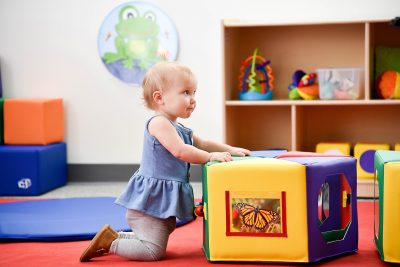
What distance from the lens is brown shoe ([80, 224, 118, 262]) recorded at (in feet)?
6.73

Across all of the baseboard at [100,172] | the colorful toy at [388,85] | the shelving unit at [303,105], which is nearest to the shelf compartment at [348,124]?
the shelving unit at [303,105]

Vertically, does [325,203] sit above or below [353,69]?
below

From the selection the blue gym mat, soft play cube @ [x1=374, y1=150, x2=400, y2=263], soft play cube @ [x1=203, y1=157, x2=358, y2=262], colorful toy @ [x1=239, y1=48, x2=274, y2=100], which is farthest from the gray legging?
colorful toy @ [x1=239, y1=48, x2=274, y2=100]

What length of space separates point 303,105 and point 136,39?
94cm

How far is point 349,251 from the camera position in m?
2.07

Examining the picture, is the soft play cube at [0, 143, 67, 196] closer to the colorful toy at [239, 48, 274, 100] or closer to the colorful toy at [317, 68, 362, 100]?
the colorful toy at [239, 48, 274, 100]

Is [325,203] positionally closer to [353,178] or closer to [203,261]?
[353,178]

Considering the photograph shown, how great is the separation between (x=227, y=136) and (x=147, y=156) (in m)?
1.27

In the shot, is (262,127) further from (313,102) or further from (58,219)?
(58,219)

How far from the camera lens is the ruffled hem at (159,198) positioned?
2.05 metres

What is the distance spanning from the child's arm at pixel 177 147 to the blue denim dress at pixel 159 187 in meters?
0.04

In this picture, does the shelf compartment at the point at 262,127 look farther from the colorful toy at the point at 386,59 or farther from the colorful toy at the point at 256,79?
the colorful toy at the point at 386,59

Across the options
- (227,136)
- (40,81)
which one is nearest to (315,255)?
(227,136)

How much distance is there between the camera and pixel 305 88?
131 inches
